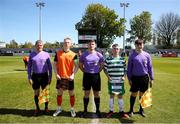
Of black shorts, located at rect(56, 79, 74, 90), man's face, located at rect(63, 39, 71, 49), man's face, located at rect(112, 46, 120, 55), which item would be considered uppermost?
man's face, located at rect(63, 39, 71, 49)

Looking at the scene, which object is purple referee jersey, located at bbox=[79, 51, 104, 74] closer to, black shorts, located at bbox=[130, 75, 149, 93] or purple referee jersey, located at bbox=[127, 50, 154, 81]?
purple referee jersey, located at bbox=[127, 50, 154, 81]

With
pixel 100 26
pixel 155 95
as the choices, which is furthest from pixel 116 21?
pixel 155 95

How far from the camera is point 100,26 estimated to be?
84.5 metres

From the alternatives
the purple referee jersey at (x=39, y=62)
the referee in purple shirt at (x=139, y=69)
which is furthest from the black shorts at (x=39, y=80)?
the referee in purple shirt at (x=139, y=69)

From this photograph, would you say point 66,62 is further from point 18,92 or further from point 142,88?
point 18,92

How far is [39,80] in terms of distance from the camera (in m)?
8.82

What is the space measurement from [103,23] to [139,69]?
76894 mm

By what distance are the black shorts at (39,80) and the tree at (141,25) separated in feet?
278

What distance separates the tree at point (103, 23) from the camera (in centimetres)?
8319

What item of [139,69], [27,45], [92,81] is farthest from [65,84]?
[27,45]

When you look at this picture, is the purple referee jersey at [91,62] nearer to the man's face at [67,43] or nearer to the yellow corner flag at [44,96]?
the man's face at [67,43]

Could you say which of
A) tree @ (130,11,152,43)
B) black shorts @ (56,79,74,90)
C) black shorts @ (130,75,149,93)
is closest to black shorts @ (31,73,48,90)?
black shorts @ (56,79,74,90)

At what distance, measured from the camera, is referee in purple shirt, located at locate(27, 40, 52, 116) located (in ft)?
28.6

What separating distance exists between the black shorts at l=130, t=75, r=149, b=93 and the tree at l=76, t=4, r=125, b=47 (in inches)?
2938
